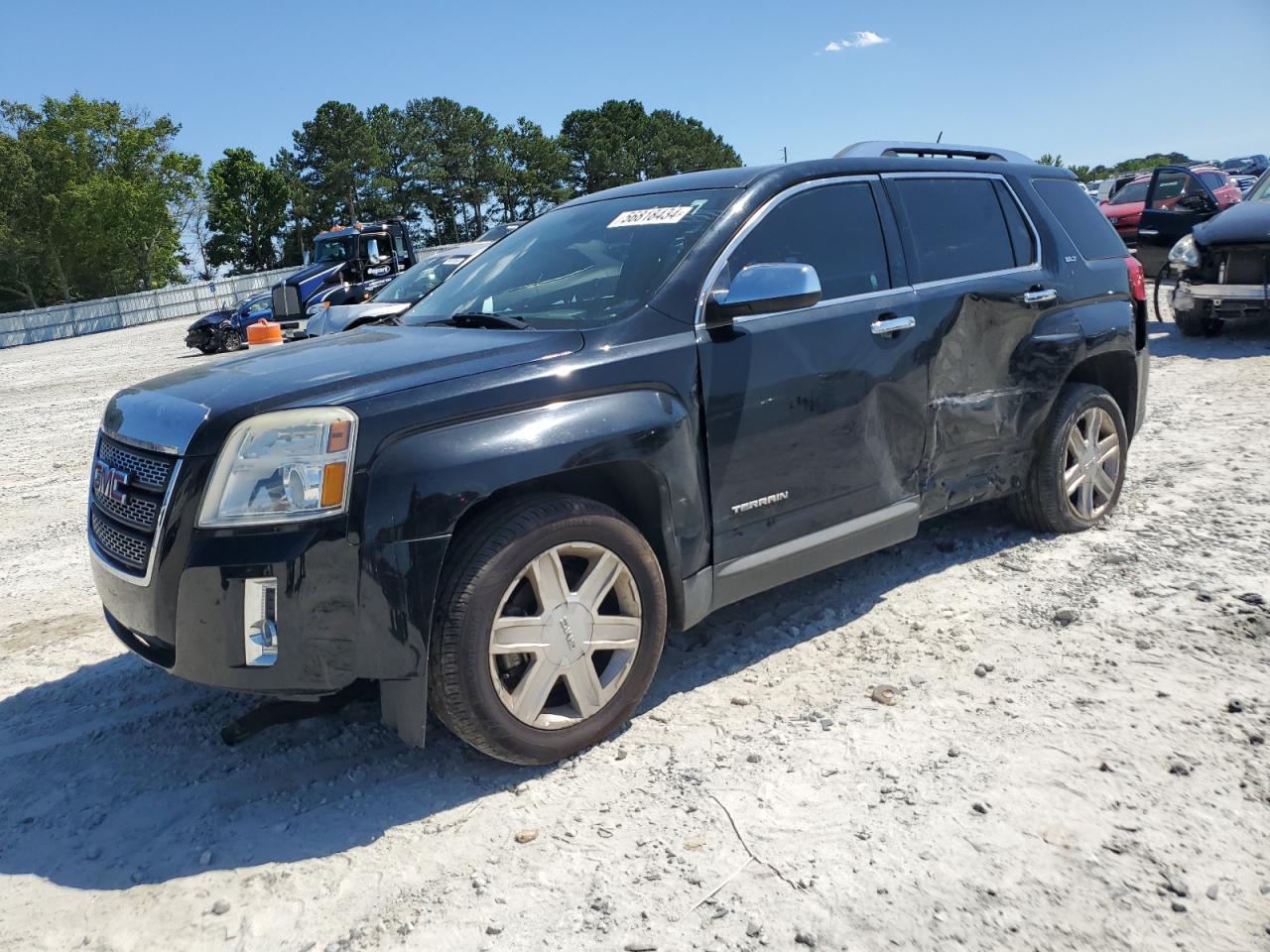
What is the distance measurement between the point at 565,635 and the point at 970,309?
2.40m

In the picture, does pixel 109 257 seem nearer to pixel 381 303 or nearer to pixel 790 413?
pixel 381 303

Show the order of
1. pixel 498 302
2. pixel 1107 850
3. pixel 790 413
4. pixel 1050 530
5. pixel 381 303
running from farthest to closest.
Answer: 1. pixel 381 303
2. pixel 1050 530
3. pixel 498 302
4. pixel 790 413
5. pixel 1107 850

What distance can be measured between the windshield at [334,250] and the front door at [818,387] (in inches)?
772

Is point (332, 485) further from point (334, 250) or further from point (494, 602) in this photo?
point (334, 250)

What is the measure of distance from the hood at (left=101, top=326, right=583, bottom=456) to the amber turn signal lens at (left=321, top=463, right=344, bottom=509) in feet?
0.65

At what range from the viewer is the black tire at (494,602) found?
9.53ft

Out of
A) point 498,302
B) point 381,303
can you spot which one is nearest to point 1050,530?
point 498,302

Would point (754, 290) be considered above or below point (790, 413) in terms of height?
above

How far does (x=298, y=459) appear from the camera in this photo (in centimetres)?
279

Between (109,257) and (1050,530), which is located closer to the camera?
(1050,530)

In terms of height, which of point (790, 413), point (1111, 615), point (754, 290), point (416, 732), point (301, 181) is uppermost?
point (301, 181)

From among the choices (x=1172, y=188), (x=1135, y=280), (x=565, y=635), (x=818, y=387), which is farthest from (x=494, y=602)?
(x=1172, y=188)

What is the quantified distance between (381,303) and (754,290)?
9.72 metres

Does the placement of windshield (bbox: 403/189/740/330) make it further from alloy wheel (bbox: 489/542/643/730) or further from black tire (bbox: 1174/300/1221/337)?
black tire (bbox: 1174/300/1221/337)
